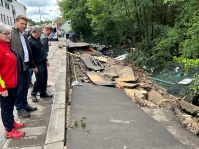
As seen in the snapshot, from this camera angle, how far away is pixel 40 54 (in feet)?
16.2

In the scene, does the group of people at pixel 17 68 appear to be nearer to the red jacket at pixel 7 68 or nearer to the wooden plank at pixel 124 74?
the red jacket at pixel 7 68

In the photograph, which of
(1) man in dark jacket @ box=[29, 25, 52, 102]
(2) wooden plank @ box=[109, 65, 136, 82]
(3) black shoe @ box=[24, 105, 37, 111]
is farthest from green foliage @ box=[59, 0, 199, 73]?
(3) black shoe @ box=[24, 105, 37, 111]

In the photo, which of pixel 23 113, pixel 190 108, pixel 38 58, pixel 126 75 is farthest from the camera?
pixel 126 75

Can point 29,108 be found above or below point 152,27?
below

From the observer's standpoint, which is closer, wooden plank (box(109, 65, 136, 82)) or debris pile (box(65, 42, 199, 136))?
debris pile (box(65, 42, 199, 136))

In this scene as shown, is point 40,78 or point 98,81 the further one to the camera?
point 98,81

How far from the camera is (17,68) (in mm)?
3588

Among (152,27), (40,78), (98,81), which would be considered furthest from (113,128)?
(152,27)

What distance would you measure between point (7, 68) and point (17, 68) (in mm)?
367

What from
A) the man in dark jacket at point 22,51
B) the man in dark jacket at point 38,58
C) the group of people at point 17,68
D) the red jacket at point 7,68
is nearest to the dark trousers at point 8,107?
the group of people at point 17,68

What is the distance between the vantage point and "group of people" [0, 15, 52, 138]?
319 cm

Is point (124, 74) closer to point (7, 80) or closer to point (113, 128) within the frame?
point (113, 128)

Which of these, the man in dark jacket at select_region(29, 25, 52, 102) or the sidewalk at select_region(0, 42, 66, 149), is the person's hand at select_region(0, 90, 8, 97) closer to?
the sidewalk at select_region(0, 42, 66, 149)

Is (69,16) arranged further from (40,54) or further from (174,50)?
(40,54)
